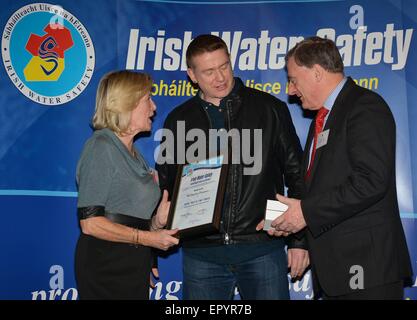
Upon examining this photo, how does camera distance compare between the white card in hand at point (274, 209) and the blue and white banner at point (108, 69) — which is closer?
the white card in hand at point (274, 209)

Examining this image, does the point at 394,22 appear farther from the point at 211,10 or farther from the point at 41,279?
the point at 41,279

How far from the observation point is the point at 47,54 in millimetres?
4914

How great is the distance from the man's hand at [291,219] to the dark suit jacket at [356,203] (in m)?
0.06

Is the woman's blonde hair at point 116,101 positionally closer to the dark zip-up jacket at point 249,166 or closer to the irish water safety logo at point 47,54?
the dark zip-up jacket at point 249,166

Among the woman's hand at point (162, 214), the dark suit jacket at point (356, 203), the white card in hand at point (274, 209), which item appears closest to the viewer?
the dark suit jacket at point (356, 203)

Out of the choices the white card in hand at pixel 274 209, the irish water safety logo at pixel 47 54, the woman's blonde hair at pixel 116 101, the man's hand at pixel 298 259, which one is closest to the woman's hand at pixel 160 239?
the white card in hand at pixel 274 209

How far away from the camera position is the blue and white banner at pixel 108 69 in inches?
190

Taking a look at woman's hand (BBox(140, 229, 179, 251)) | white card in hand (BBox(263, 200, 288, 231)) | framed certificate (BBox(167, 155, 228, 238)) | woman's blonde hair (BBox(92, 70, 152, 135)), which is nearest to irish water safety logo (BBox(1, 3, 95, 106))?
woman's blonde hair (BBox(92, 70, 152, 135))

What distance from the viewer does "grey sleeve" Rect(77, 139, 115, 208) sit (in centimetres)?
321

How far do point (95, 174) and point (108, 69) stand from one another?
1.98 metres

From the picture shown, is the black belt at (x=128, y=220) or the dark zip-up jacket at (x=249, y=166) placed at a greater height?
the dark zip-up jacket at (x=249, y=166)

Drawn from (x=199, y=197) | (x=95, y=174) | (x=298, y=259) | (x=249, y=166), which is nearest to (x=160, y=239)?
(x=199, y=197)
